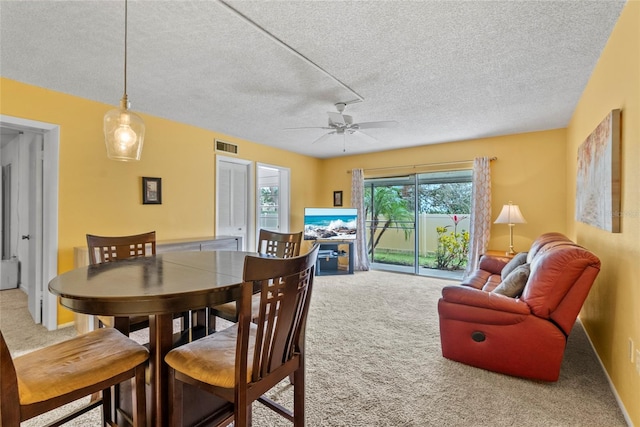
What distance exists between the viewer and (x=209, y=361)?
49.8 inches

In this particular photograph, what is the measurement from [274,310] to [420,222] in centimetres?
488

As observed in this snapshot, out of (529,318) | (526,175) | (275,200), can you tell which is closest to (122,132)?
(529,318)

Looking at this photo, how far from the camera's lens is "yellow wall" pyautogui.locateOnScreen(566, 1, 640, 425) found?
1.64m

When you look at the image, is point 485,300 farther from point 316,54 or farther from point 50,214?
point 50,214

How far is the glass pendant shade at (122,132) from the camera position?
172cm

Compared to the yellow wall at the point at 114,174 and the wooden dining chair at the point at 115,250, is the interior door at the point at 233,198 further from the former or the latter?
the wooden dining chair at the point at 115,250

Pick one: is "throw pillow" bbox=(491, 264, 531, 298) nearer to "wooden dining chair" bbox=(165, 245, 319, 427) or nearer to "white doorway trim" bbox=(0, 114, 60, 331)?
"wooden dining chair" bbox=(165, 245, 319, 427)

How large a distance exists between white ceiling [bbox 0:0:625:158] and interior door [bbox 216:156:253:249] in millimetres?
1252

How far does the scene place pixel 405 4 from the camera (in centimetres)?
→ 174

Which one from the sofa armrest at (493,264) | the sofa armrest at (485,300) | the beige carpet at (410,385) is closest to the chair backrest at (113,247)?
the beige carpet at (410,385)

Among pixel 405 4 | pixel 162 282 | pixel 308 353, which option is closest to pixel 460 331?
pixel 308 353

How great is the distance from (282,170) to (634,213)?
5.03 meters

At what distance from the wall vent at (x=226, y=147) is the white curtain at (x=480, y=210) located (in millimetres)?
3989

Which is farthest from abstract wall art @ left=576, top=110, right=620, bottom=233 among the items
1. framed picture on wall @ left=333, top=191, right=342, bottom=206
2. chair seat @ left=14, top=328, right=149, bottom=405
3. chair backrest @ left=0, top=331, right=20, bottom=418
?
framed picture on wall @ left=333, top=191, right=342, bottom=206
